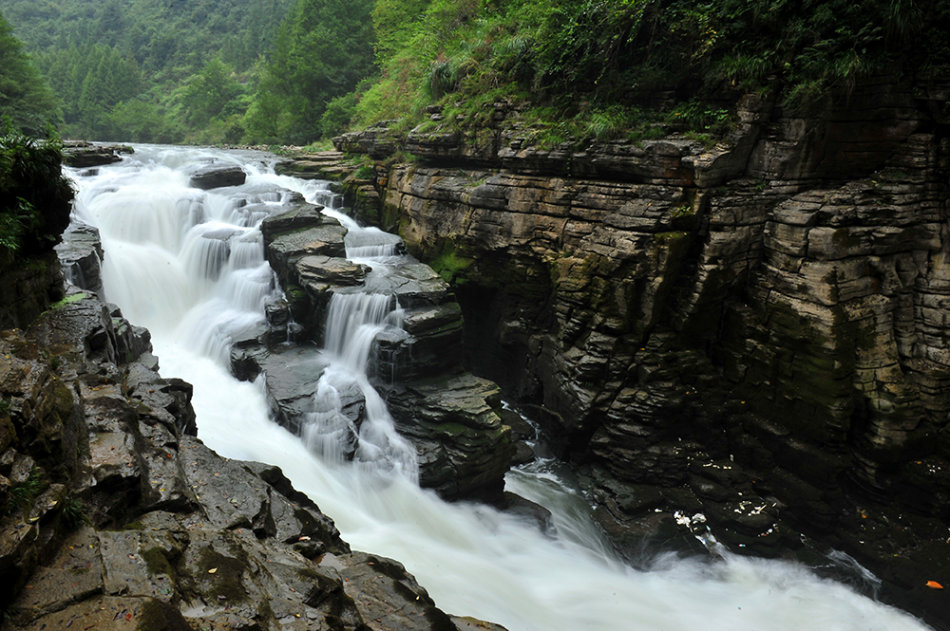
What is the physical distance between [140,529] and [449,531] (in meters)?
6.16

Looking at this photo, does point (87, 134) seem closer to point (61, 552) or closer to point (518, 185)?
point (518, 185)

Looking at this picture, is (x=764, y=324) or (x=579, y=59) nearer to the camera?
(x=764, y=324)

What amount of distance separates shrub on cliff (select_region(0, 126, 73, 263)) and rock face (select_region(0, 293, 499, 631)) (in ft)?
3.84

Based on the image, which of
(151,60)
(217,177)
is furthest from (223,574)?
(151,60)

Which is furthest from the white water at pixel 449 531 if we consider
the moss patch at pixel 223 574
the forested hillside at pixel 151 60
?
the forested hillside at pixel 151 60

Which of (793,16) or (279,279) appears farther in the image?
(279,279)

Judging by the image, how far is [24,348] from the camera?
522cm

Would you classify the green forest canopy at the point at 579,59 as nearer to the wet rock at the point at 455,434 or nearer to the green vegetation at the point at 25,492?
the wet rock at the point at 455,434

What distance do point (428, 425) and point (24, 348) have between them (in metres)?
7.14

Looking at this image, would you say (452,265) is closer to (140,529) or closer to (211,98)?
(140,529)

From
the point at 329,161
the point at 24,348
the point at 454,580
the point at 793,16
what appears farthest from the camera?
the point at 329,161

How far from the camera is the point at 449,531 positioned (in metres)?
Result: 9.48

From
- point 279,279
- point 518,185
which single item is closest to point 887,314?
point 518,185

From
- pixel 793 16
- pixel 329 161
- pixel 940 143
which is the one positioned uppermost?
pixel 793 16
